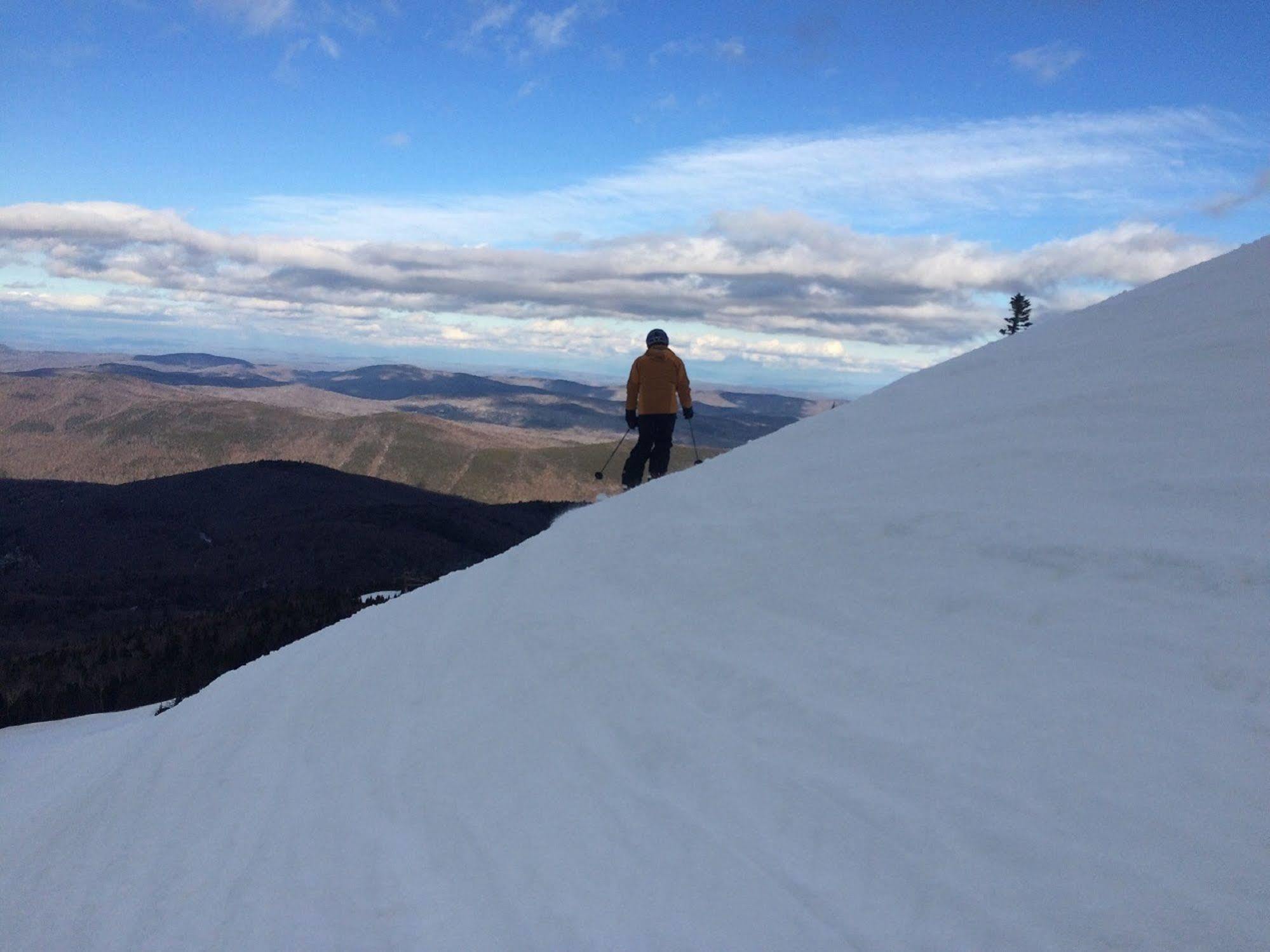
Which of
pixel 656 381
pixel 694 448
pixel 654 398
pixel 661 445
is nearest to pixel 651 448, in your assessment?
pixel 661 445

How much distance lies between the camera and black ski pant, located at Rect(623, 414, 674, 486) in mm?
17688

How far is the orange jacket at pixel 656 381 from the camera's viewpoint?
1722 cm

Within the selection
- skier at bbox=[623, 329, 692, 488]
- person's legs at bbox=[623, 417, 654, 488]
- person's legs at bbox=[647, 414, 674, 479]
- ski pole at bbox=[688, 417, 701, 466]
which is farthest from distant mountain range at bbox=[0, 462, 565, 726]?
skier at bbox=[623, 329, 692, 488]

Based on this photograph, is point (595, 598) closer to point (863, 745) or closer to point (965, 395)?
point (863, 745)

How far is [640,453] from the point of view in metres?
17.8

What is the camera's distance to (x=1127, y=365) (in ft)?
26.2

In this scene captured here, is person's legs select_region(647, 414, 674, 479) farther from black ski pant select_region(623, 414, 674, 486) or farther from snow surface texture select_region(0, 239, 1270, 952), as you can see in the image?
snow surface texture select_region(0, 239, 1270, 952)

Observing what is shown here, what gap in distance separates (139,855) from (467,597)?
4146mm

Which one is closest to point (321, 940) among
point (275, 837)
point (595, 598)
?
point (275, 837)

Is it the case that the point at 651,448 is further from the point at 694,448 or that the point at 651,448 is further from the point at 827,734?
the point at 827,734

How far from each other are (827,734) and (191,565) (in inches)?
1956

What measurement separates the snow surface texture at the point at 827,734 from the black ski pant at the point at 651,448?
26.9 feet

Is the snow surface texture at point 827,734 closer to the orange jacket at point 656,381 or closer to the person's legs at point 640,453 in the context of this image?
the orange jacket at point 656,381

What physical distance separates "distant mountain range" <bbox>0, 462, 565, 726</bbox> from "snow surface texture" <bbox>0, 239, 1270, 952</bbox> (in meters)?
12.9
